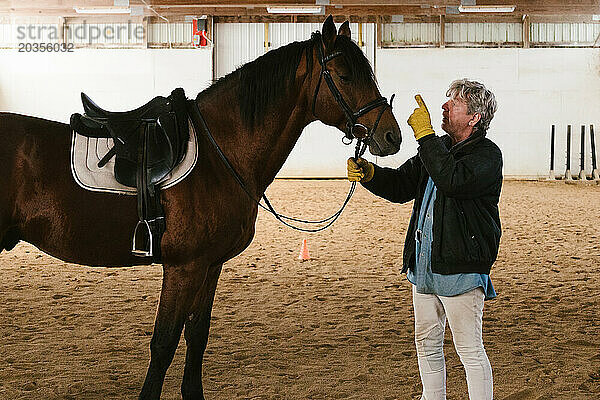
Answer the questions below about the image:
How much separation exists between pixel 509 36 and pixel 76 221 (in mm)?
18230

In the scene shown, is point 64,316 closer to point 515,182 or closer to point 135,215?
point 135,215

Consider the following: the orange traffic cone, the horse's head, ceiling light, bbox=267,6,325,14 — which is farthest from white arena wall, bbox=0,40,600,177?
the horse's head

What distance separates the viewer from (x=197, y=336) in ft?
10.5

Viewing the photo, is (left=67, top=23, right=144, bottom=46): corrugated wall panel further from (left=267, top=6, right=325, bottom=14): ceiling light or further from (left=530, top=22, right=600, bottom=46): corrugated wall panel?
(left=530, top=22, right=600, bottom=46): corrugated wall panel

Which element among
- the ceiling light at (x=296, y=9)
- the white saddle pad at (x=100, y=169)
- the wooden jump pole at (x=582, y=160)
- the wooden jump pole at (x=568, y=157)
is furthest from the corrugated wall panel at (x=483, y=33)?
the white saddle pad at (x=100, y=169)

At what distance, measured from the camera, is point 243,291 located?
580 cm

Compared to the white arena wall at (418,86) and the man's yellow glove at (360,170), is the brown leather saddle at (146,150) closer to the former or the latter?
the man's yellow glove at (360,170)

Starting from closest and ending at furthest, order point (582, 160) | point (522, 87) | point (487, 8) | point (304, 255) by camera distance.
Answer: point (304, 255) < point (487, 8) < point (582, 160) < point (522, 87)

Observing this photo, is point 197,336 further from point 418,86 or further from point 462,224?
point 418,86

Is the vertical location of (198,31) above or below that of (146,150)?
above

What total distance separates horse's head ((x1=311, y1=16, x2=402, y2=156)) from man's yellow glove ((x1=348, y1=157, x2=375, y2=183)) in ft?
0.58

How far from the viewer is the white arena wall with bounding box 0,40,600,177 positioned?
18.6 meters

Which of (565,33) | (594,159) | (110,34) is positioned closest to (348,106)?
(110,34)

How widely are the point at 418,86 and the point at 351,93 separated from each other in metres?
16.8
